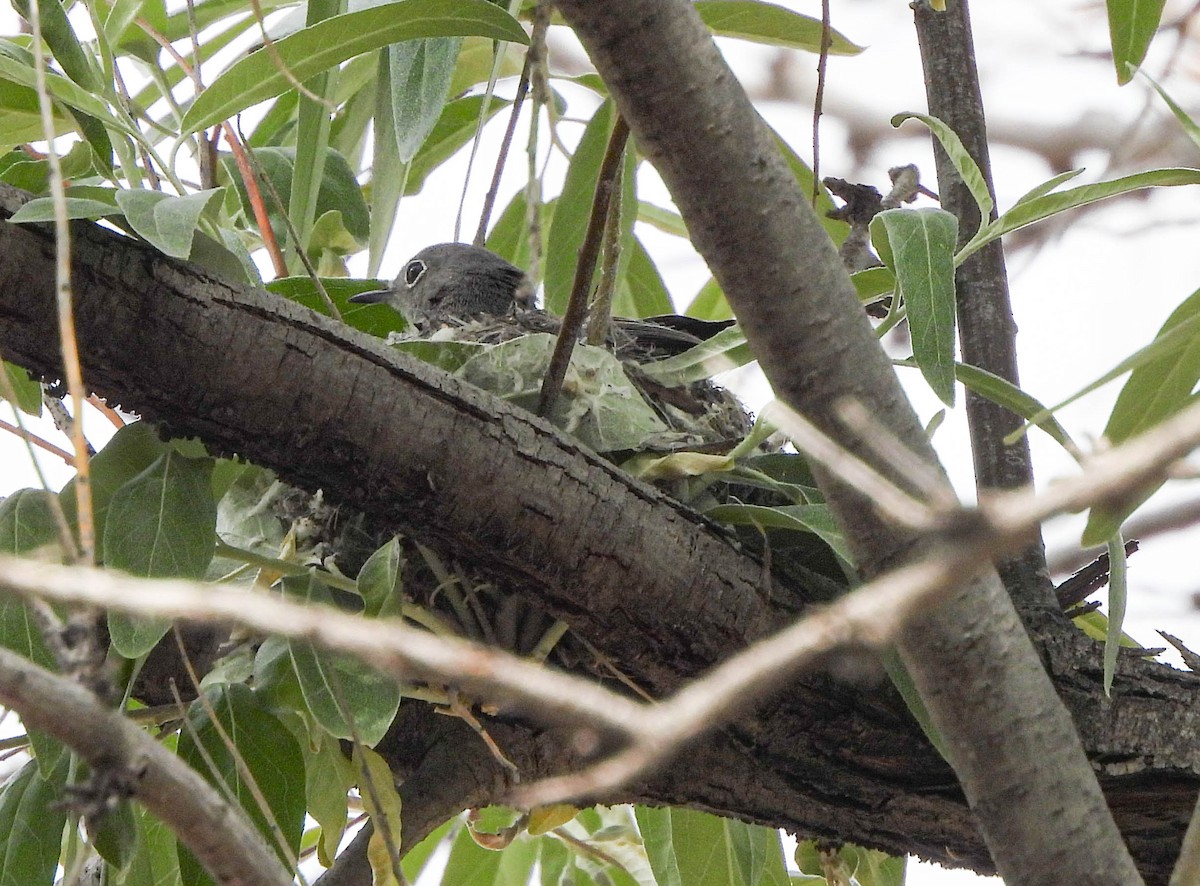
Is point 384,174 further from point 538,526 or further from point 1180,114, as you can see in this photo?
point 1180,114

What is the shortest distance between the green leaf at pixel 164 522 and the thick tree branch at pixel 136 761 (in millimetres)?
831

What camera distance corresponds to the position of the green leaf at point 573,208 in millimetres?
2143

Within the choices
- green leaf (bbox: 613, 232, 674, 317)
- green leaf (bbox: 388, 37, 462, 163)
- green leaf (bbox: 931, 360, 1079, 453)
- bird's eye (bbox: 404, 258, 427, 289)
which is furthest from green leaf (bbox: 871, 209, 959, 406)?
bird's eye (bbox: 404, 258, 427, 289)

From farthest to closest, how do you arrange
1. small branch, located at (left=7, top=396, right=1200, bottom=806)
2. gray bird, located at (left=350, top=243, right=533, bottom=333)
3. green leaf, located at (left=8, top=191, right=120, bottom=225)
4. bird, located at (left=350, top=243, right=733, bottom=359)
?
1. gray bird, located at (left=350, top=243, right=533, bottom=333)
2. bird, located at (left=350, top=243, right=733, bottom=359)
3. green leaf, located at (left=8, top=191, right=120, bottom=225)
4. small branch, located at (left=7, top=396, right=1200, bottom=806)

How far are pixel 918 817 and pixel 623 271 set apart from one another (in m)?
1.21

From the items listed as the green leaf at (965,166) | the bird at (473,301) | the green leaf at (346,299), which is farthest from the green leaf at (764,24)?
the green leaf at (346,299)

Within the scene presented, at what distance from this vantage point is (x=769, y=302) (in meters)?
1.10

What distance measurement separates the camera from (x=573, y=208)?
223 centimetres

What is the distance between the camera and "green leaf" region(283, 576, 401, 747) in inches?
56.3

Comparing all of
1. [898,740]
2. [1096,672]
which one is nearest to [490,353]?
[898,740]

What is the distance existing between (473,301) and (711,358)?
6.15ft

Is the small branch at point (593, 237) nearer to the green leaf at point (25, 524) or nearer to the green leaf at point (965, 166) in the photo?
the green leaf at point (965, 166)

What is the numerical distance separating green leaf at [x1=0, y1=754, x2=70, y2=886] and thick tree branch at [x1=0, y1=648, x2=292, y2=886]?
97cm

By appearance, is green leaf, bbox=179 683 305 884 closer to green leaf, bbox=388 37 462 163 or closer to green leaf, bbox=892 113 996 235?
green leaf, bbox=388 37 462 163
